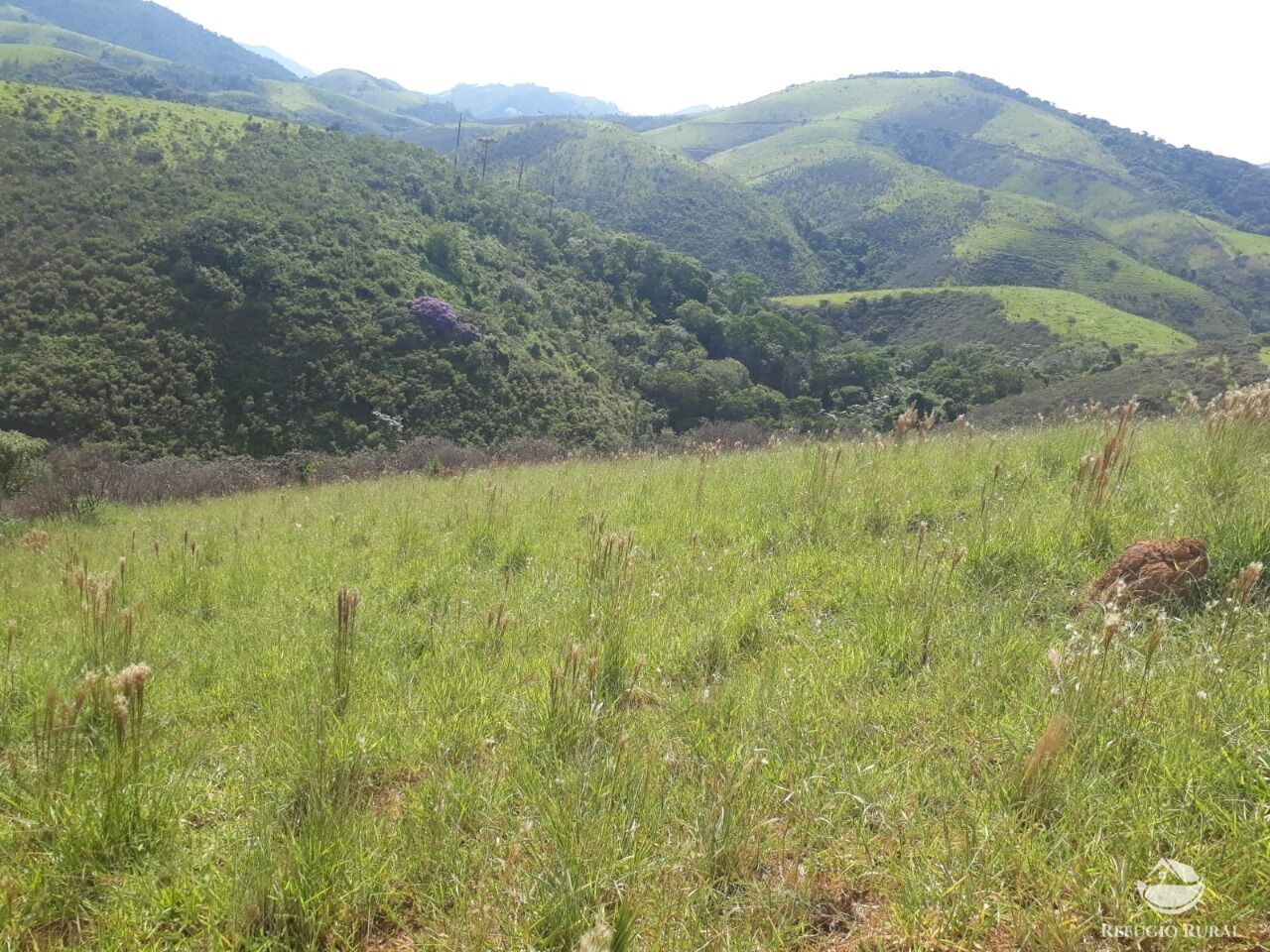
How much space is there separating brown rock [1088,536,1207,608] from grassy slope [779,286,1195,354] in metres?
76.1

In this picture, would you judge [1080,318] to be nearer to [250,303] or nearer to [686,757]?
[250,303]

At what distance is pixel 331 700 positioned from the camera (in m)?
2.36

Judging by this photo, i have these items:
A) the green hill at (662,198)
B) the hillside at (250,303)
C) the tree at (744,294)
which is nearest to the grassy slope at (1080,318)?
the tree at (744,294)

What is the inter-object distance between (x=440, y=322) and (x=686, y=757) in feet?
157

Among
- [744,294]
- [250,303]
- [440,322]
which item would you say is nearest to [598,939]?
[440,322]

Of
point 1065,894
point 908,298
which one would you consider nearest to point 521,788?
point 1065,894

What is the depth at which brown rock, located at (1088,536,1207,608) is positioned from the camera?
266cm

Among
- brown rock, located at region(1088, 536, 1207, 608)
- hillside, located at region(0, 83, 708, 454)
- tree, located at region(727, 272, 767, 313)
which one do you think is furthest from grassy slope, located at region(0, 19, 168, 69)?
brown rock, located at region(1088, 536, 1207, 608)

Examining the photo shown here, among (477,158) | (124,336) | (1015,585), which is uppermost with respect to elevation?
(477,158)

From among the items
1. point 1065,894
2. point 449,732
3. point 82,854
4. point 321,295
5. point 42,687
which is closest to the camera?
point 1065,894

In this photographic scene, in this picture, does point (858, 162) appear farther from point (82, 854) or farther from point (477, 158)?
point (82, 854)

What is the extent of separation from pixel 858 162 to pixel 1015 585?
6115 inches

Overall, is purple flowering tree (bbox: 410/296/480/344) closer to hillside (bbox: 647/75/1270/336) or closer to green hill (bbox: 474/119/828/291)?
green hill (bbox: 474/119/828/291)

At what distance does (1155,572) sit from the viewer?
8.89ft
